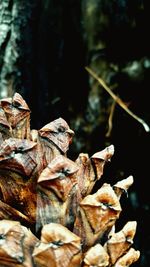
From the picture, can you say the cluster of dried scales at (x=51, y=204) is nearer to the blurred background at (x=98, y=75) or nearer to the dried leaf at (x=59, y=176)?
the dried leaf at (x=59, y=176)

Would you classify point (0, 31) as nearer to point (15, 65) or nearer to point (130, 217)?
point (15, 65)

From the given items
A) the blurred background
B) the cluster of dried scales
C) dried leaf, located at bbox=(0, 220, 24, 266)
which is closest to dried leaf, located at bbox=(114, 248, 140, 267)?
the cluster of dried scales

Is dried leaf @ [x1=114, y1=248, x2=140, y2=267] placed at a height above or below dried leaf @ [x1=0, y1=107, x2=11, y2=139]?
below

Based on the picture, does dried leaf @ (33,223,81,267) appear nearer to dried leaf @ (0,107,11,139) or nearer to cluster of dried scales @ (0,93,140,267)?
cluster of dried scales @ (0,93,140,267)

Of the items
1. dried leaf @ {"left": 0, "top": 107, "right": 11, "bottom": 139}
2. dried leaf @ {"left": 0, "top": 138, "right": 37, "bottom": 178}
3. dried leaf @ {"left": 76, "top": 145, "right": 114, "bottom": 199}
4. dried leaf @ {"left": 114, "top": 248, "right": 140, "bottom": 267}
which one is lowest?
dried leaf @ {"left": 114, "top": 248, "right": 140, "bottom": 267}

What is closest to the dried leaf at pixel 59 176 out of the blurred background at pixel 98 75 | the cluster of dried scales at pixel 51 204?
the cluster of dried scales at pixel 51 204

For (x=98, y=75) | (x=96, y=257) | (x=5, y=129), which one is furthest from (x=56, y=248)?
(x=98, y=75)

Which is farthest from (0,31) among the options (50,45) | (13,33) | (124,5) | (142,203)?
(142,203)
